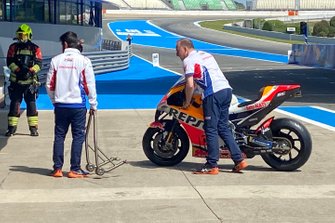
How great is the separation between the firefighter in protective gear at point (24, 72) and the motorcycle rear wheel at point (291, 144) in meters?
4.62

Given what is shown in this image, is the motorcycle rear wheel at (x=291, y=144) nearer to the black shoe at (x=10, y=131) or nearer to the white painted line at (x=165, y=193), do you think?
the white painted line at (x=165, y=193)

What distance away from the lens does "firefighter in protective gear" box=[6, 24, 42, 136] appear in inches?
468

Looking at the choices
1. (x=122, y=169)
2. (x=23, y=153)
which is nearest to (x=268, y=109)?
(x=122, y=169)

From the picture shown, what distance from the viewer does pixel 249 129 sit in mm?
9172

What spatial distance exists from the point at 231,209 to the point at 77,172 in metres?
2.42

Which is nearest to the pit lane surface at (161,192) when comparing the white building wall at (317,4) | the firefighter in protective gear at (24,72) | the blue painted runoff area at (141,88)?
the firefighter in protective gear at (24,72)

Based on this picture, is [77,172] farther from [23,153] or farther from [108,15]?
[108,15]

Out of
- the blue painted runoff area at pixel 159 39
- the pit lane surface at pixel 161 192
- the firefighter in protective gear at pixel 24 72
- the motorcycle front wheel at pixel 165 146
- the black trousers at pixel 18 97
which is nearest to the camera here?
the pit lane surface at pixel 161 192

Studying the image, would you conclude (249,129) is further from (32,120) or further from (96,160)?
(32,120)

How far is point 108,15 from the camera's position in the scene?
108125 millimetres

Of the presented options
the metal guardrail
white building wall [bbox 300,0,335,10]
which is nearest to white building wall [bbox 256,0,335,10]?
white building wall [bbox 300,0,335,10]

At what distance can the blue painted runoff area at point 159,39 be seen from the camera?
49.2 meters

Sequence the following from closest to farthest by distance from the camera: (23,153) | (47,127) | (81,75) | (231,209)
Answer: (231,209)
(81,75)
(23,153)
(47,127)

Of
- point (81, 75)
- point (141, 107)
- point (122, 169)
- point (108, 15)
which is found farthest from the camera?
point (108, 15)
